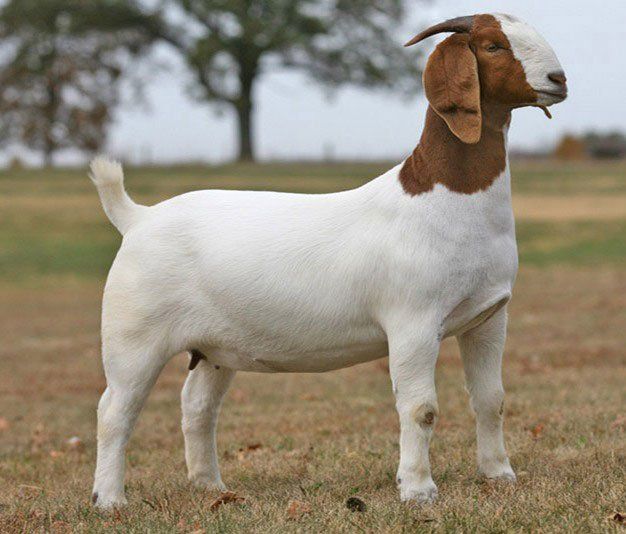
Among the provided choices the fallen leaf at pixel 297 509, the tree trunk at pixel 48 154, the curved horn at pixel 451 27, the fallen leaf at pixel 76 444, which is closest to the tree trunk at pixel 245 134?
the tree trunk at pixel 48 154

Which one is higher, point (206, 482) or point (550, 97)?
point (550, 97)

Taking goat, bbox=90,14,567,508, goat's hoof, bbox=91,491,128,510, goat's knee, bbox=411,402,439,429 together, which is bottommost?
goat's hoof, bbox=91,491,128,510

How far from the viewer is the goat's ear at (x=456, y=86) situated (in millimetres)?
4602

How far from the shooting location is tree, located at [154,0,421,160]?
38125 millimetres

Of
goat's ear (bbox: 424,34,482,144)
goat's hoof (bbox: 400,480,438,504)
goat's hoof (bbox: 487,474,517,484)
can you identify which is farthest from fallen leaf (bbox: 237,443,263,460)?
goat's ear (bbox: 424,34,482,144)

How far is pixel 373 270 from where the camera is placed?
475 centimetres

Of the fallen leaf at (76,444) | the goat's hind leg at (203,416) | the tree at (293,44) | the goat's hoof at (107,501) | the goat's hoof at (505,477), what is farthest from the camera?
the tree at (293,44)

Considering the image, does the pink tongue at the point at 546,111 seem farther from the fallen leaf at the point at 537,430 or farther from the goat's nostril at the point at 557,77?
the fallen leaf at the point at 537,430

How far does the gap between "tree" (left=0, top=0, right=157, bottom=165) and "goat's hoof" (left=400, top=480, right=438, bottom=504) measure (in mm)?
36748

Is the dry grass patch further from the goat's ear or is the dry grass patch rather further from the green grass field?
the goat's ear

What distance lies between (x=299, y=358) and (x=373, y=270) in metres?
0.61

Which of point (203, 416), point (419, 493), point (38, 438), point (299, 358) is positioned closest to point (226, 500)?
point (203, 416)

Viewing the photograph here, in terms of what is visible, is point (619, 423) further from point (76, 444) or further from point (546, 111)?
point (76, 444)

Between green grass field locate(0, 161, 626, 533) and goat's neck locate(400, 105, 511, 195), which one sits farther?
goat's neck locate(400, 105, 511, 195)
